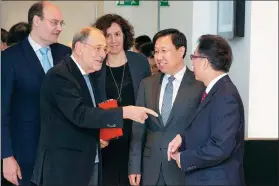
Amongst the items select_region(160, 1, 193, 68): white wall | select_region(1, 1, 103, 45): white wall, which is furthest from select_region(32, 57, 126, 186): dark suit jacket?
select_region(1, 1, 103, 45): white wall

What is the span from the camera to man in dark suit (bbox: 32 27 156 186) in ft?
9.07

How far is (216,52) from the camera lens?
258 centimetres

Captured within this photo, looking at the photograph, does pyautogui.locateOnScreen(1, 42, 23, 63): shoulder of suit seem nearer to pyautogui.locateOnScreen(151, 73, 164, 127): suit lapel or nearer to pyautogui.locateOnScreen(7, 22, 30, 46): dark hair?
pyautogui.locateOnScreen(151, 73, 164, 127): suit lapel

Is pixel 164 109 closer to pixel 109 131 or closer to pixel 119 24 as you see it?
pixel 109 131

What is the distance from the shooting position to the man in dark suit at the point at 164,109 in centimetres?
295

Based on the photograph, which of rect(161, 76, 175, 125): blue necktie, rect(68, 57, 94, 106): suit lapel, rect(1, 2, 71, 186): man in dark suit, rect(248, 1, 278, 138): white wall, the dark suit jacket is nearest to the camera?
the dark suit jacket

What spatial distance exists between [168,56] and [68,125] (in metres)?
0.74

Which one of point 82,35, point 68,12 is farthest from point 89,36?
point 68,12

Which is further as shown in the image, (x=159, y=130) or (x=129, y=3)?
(x=129, y=3)

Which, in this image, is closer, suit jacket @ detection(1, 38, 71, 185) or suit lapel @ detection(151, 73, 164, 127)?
suit lapel @ detection(151, 73, 164, 127)

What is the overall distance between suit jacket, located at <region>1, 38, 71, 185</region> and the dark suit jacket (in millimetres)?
339

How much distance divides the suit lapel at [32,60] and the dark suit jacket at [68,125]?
0.39 m

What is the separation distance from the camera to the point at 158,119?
2.97 m

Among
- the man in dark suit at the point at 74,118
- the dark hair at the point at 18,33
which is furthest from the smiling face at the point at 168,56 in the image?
the dark hair at the point at 18,33
